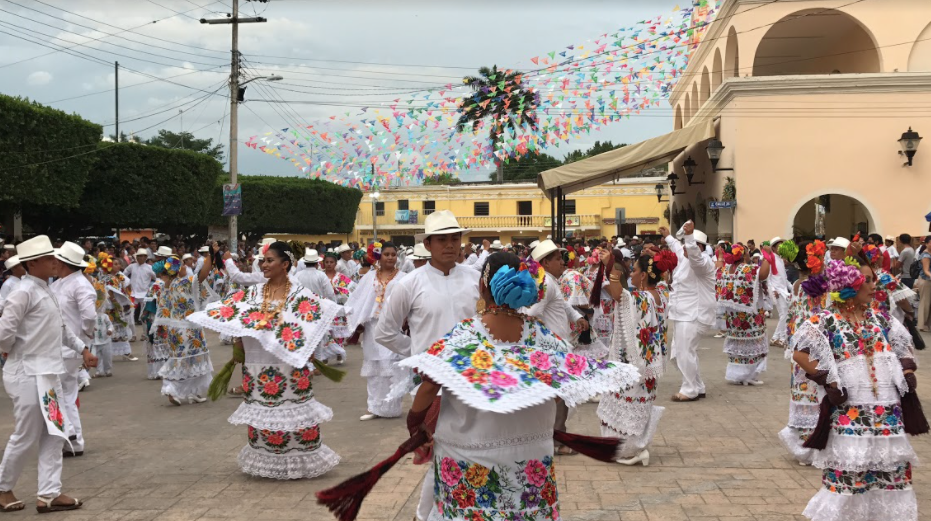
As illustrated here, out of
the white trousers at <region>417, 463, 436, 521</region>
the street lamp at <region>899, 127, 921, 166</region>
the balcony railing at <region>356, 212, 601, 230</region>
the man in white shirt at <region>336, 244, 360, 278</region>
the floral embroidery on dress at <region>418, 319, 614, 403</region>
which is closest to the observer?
the floral embroidery on dress at <region>418, 319, 614, 403</region>

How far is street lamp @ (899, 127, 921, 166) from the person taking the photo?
2094 cm

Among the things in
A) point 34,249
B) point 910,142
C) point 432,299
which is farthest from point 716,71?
point 34,249

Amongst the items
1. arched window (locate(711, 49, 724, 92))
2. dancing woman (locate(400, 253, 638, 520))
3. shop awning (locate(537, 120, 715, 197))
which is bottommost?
dancing woman (locate(400, 253, 638, 520))

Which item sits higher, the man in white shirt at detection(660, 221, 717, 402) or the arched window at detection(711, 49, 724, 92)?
the arched window at detection(711, 49, 724, 92)

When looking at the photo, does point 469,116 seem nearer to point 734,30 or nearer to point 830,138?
point 734,30

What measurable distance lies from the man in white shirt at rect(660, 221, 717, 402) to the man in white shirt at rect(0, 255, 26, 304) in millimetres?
6532

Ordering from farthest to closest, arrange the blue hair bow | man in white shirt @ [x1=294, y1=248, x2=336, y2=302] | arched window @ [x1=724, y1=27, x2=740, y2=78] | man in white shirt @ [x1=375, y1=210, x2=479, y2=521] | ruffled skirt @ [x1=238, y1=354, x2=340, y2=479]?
arched window @ [x1=724, y1=27, x2=740, y2=78] → man in white shirt @ [x1=294, y1=248, x2=336, y2=302] → ruffled skirt @ [x1=238, y1=354, x2=340, y2=479] → man in white shirt @ [x1=375, y1=210, x2=479, y2=521] → the blue hair bow

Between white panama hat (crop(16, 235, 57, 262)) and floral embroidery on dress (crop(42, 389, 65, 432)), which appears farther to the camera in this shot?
white panama hat (crop(16, 235, 57, 262))

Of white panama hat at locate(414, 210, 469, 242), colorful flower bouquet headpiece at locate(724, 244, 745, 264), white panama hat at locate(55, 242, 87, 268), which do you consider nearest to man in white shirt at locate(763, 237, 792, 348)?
colorful flower bouquet headpiece at locate(724, 244, 745, 264)

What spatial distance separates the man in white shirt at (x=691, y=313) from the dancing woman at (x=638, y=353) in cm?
217

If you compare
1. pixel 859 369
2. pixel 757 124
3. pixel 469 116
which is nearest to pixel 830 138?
pixel 757 124

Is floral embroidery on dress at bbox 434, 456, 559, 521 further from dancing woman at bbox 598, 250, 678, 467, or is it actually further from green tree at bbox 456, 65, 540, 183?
green tree at bbox 456, 65, 540, 183

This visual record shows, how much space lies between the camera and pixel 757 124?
21.6 meters

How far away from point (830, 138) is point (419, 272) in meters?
18.5
